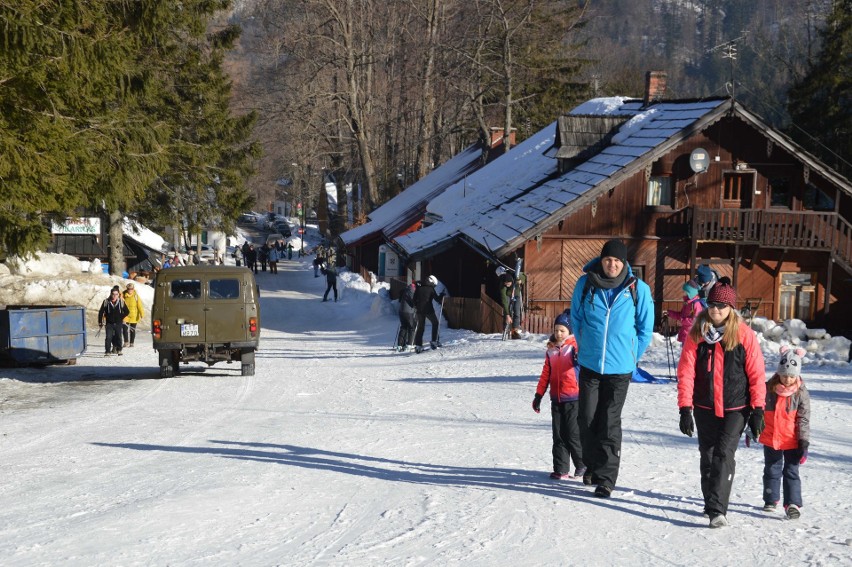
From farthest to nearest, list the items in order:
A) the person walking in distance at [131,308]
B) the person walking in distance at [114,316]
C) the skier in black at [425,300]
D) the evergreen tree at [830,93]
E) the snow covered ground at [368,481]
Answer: the evergreen tree at [830,93] < the person walking in distance at [131,308] < the person walking in distance at [114,316] < the skier in black at [425,300] < the snow covered ground at [368,481]

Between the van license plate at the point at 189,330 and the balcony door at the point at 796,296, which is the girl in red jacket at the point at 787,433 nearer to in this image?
the van license plate at the point at 189,330

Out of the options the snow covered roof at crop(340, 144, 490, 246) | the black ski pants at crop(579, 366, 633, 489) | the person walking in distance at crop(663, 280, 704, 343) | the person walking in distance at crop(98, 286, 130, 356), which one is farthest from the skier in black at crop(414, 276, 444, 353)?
the snow covered roof at crop(340, 144, 490, 246)

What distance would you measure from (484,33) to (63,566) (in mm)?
47991

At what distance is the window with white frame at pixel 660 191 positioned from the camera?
29.7 m

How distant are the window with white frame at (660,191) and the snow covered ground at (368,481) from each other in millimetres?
13368

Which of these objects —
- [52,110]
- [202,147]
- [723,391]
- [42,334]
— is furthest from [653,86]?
[723,391]

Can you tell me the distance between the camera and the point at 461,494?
8.06 meters

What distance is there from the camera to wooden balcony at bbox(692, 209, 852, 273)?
2894 centimetres

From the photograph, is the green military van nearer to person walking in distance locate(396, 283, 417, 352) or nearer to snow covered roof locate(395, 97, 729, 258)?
person walking in distance locate(396, 283, 417, 352)

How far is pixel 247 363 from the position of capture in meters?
18.4

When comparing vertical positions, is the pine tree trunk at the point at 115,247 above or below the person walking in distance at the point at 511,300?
above

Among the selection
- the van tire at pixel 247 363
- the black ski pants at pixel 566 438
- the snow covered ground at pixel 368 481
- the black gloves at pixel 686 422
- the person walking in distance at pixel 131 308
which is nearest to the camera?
the snow covered ground at pixel 368 481

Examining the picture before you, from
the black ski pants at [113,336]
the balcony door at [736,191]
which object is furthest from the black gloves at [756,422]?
the balcony door at [736,191]

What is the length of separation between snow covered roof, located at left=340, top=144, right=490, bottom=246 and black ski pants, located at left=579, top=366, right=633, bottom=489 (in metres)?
34.8
